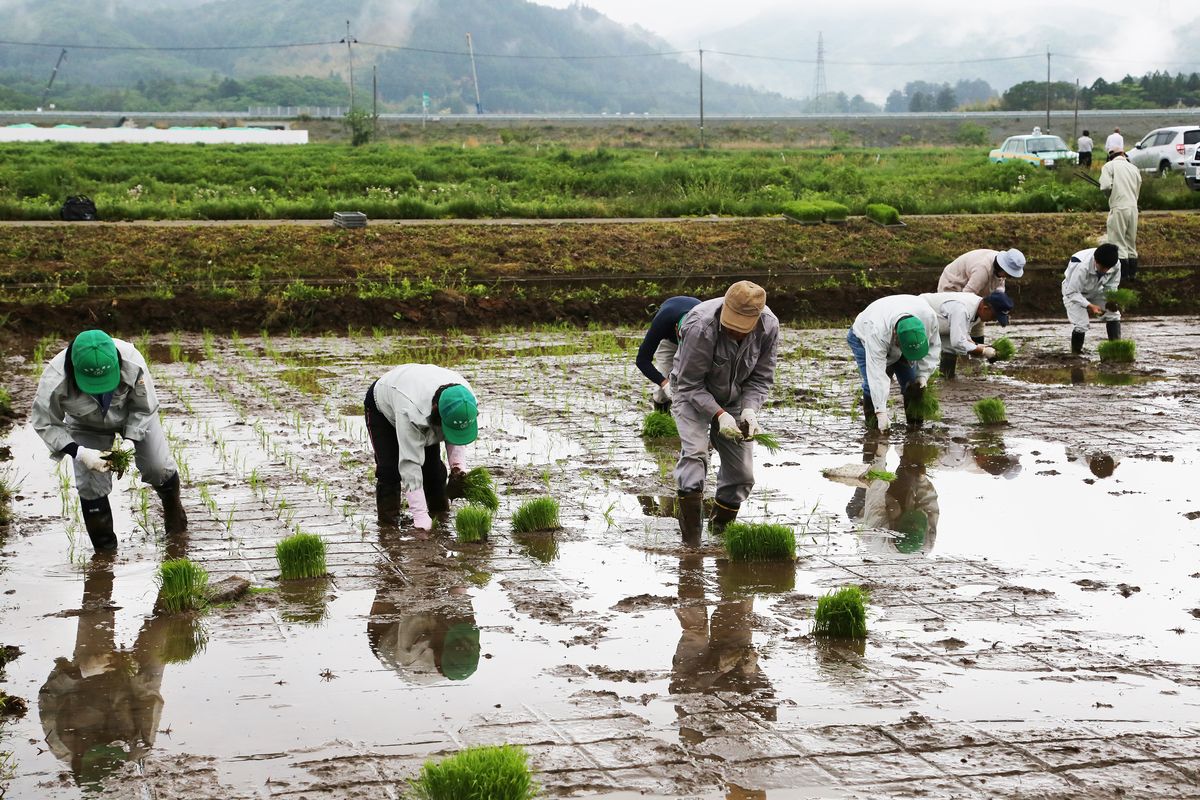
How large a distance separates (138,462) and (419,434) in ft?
5.28

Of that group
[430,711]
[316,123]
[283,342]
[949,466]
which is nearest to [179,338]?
[283,342]

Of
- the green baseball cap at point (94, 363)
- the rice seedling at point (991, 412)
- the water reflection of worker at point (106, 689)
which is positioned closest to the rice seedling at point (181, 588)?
the water reflection of worker at point (106, 689)

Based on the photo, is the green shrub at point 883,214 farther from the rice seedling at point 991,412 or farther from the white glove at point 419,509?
the white glove at point 419,509

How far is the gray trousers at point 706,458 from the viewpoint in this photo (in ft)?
24.9

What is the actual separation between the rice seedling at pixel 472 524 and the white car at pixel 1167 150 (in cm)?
2608

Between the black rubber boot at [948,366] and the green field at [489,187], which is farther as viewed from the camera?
the green field at [489,187]

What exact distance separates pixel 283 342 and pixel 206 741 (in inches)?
444

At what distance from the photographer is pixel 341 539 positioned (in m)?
7.37

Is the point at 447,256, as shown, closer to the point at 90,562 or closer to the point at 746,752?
the point at 90,562

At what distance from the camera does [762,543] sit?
6934 mm

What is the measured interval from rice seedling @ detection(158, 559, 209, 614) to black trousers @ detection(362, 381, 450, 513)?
56.7 inches

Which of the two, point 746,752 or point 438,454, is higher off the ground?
point 438,454

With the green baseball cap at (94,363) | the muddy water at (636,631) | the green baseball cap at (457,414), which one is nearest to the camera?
the muddy water at (636,631)

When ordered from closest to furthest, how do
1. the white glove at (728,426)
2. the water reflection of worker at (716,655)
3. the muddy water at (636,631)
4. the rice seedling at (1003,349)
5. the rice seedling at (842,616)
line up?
the muddy water at (636,631), the water reflection of worker at (716,655), the rice seedling at (842,616), the white glove at (728,426), the rice seedling at (1003,349)
